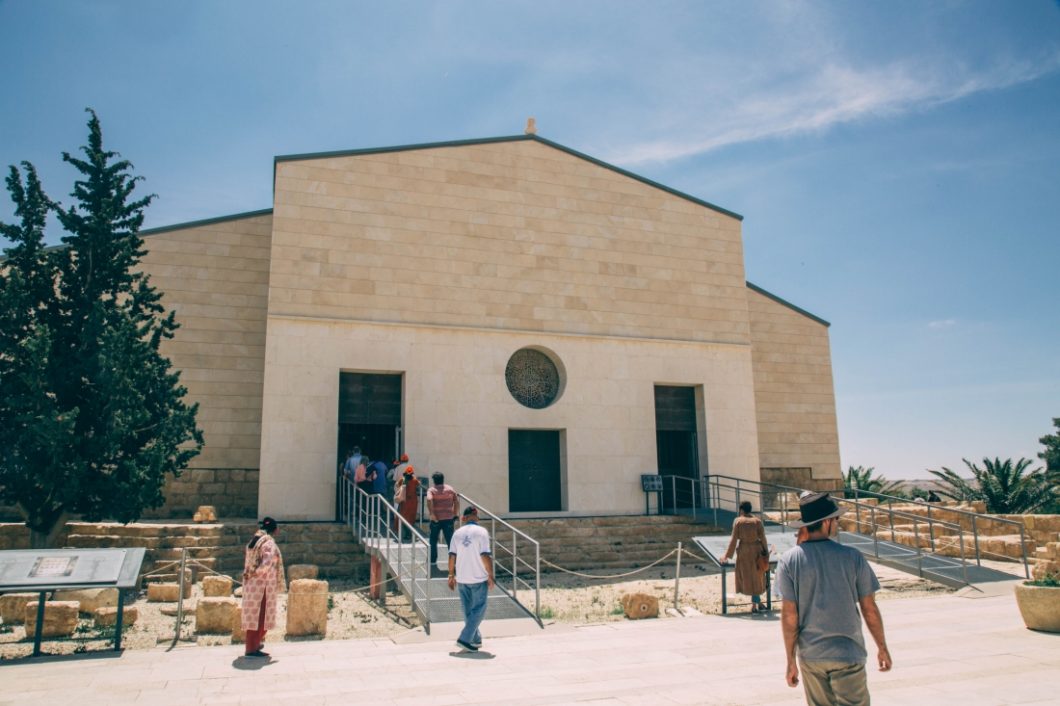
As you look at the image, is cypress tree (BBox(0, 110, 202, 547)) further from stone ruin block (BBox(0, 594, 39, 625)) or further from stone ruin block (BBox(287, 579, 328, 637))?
stone ruin block (BBox(287, 579, 328, 637))

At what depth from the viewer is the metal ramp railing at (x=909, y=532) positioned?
13547mm

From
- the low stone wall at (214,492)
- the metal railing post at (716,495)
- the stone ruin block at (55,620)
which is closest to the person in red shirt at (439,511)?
the stone ruin block at (55,620)

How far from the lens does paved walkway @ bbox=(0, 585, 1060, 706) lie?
6680 mm

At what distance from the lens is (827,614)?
14.1 feet

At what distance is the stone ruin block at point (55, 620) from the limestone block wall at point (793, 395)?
18639mm

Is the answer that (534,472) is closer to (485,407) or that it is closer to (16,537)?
(485,407)

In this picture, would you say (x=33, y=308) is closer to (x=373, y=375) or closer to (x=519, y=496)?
(x=373, y=375)

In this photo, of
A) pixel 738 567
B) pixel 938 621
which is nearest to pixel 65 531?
pixel 738 567

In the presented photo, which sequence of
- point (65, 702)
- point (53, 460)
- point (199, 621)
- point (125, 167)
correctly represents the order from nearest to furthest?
point (65, 702)
point (199, 621)
point (53, 460)
point (125, 167)

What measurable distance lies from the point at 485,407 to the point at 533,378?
162 cm

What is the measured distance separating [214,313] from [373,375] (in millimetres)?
4792

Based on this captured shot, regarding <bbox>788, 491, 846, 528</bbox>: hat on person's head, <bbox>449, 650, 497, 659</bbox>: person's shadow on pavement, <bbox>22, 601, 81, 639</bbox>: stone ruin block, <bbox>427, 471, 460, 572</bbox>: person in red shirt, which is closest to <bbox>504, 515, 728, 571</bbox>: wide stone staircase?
<bbox>427, 471, 460, 572</bbox>: person in red shirt

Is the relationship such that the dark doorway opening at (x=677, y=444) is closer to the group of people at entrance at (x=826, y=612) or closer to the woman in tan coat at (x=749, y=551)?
the woman in tan coat at (x=749, y=551)

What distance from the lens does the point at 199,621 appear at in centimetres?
981
